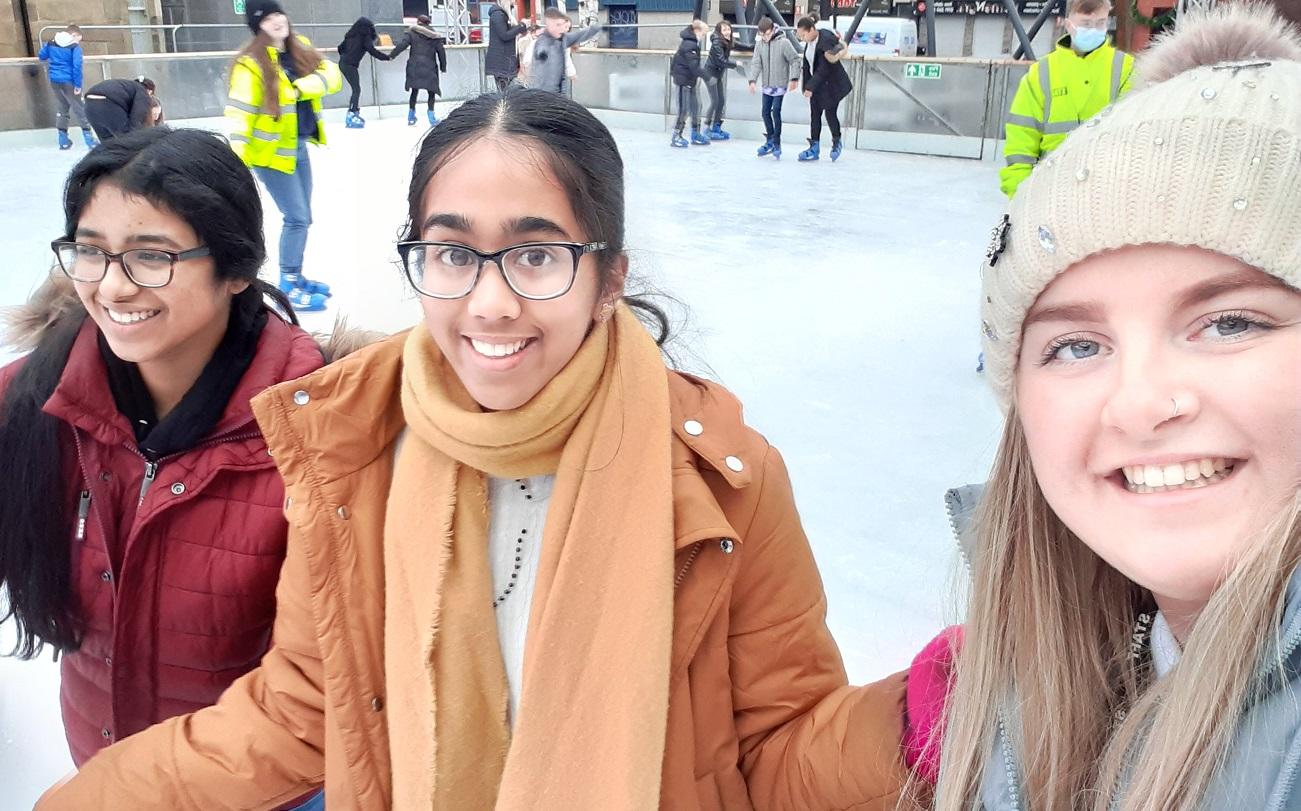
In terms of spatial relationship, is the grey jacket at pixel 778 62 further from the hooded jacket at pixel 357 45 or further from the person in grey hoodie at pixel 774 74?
the hooded jacket at pixel 357 45

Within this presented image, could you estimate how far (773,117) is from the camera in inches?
449

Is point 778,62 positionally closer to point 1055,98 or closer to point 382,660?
point 1055,98

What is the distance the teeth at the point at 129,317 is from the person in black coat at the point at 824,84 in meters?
10.2

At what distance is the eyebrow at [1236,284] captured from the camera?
0.74 metres

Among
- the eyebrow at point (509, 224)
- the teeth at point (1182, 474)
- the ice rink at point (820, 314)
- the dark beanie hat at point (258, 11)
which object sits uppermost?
the dark beanie hat at point (258, 11)

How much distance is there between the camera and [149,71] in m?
12.0

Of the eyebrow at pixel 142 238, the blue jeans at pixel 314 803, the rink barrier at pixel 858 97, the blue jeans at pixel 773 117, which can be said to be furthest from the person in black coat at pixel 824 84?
the blue jeans at pixel 314 803

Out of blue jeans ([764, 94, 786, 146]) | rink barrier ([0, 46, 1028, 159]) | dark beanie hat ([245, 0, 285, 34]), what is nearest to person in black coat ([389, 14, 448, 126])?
rink barrier ([0, 46, 1028, 159])

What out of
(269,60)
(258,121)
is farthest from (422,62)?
(258,121)

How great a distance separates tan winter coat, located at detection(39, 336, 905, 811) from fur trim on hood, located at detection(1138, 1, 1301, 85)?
0.58m

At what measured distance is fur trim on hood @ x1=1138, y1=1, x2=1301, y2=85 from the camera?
0.85 meters

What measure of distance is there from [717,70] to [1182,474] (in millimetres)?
12531

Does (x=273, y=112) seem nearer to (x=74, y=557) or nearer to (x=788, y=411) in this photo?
(x=788, y=411)

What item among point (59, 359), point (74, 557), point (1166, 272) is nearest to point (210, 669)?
point (74, 557)
